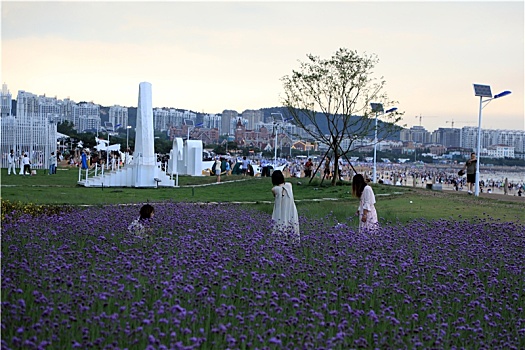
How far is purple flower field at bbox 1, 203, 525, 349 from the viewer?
16.8 feet

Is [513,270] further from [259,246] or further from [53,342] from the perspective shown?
[53,342]

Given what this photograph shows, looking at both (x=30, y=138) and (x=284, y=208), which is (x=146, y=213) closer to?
(x=284, y=208)

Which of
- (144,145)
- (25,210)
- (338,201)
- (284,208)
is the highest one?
(144,145)

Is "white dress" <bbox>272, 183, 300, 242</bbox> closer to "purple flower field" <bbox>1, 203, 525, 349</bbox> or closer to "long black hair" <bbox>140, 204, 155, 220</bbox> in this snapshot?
"purple flower field" <bbox>1, 203, 525, 349</bbox>

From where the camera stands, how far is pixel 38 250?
7.65 metres

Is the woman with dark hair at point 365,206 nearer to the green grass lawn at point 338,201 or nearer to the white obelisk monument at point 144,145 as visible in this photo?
the green grass lawn at point 338,201

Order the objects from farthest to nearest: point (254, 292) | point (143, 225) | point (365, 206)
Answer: point (365, 206), point (143, 225), point (254, 292)

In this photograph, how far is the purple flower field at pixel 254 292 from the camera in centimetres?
513

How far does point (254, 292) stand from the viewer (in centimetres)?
624

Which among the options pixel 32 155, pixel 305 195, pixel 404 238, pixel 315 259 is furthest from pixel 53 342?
pixel 32 155

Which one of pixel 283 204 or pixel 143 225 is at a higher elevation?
pixel 283 204

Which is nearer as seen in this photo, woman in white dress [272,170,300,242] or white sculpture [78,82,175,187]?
woman in white dress [272,170,300,242]

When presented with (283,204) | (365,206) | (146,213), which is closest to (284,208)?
(283,204)

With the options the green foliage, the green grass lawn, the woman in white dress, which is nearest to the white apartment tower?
the green grass lawn
